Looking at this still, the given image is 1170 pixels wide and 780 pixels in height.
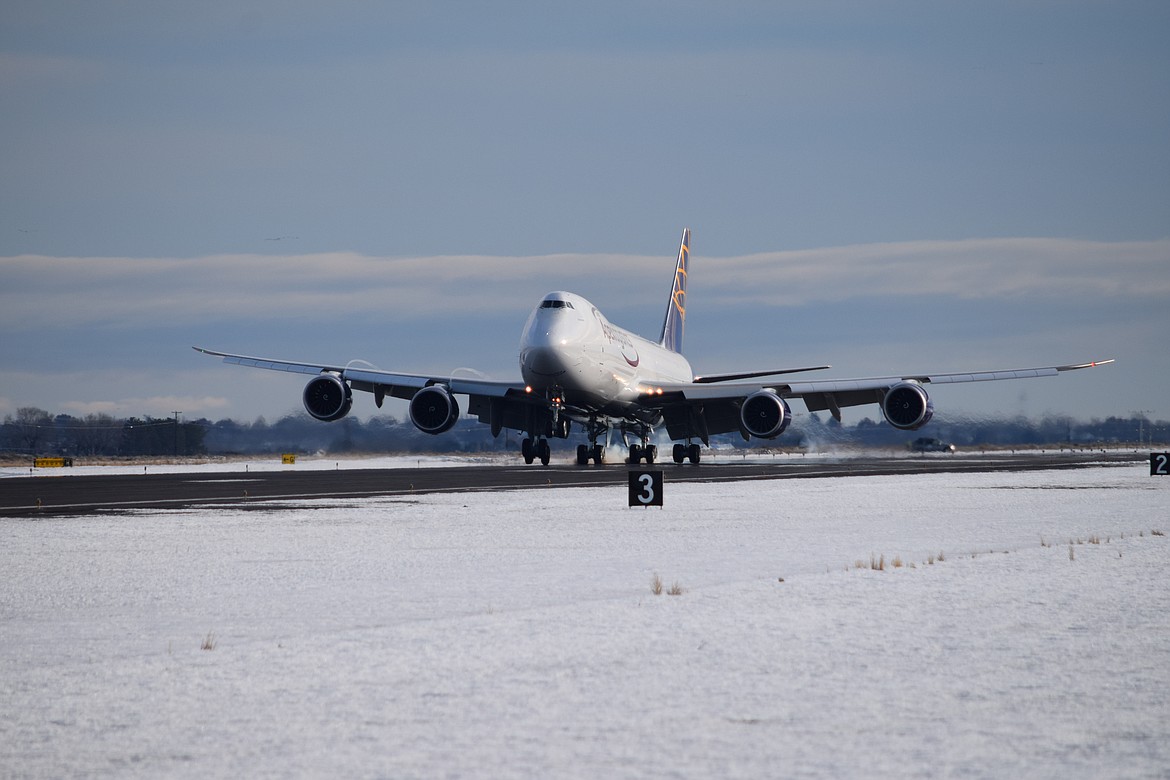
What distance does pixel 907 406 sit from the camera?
49.3 meters

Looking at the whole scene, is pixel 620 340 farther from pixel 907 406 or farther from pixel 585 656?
pixel 585 656

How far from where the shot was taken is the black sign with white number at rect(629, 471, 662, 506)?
23.7 meters

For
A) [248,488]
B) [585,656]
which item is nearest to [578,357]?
[248,488]

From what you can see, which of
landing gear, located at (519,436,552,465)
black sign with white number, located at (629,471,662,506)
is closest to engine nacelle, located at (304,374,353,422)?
landing gear, located at (519,436,552,465)

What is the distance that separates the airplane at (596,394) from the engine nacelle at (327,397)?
0.13 feet

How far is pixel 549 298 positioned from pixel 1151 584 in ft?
113

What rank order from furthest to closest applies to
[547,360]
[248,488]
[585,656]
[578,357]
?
[578,357] → [547,360] → [248,488] → [585,656]

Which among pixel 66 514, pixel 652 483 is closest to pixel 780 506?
pixel 652 483

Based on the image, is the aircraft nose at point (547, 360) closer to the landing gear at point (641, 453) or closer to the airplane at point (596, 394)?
the airplane at point (596, 394)

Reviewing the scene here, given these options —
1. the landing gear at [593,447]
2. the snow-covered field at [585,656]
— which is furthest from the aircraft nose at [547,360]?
the snow-covered field at [585,656]

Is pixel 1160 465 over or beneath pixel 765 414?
beneath

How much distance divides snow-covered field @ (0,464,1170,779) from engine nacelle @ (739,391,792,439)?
100 ft

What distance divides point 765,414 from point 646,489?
83.5 feet

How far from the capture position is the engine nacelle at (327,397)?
4894 centimetres
